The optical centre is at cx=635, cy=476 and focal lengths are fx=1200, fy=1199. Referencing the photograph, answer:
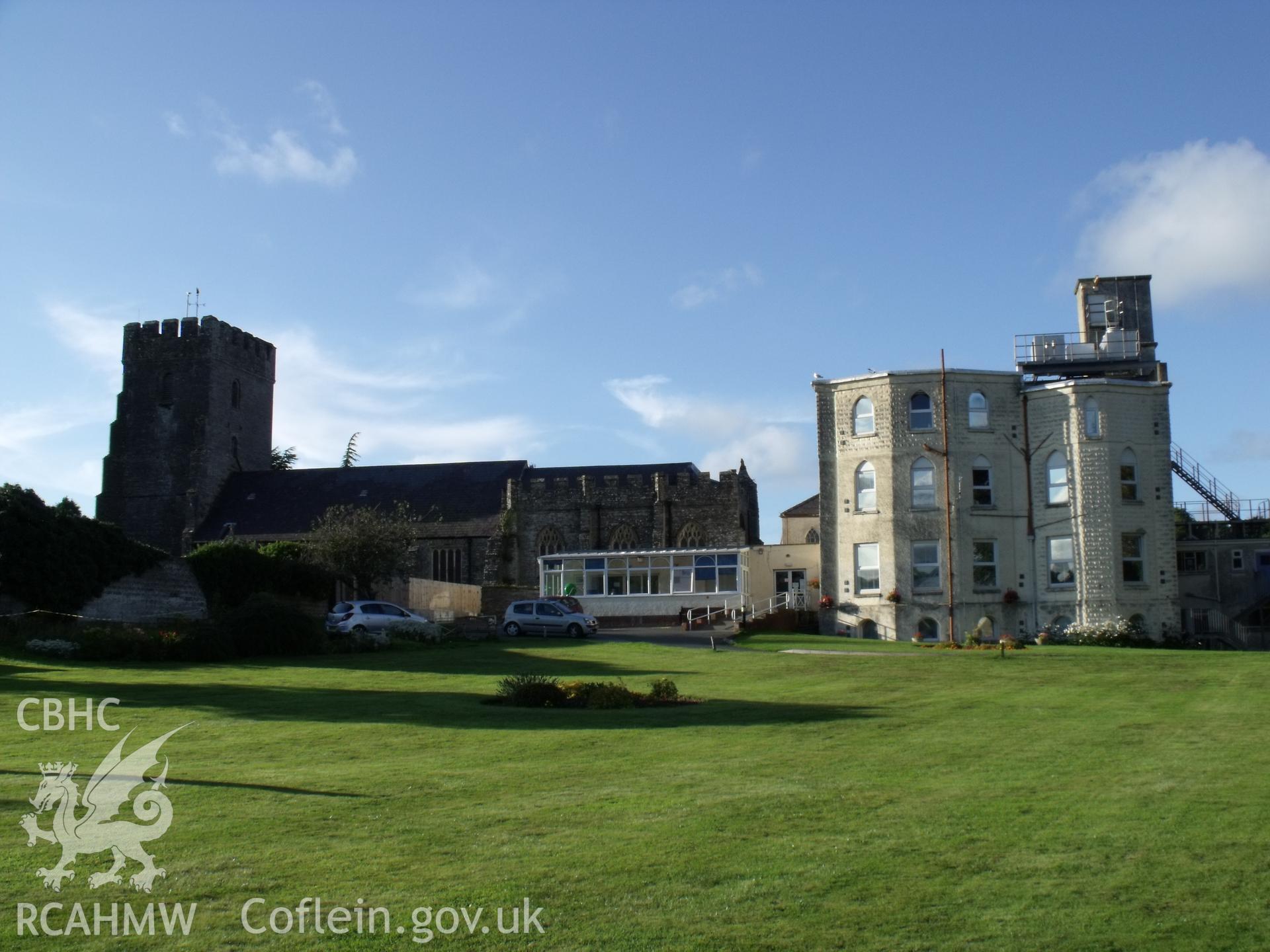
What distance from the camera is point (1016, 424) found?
126 ft

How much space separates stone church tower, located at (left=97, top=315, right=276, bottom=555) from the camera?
68.7 meters

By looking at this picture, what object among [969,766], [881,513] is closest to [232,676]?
[969,766]

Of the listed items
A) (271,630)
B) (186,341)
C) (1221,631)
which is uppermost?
(186,341)

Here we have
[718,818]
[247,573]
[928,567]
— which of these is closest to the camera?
[718,818]

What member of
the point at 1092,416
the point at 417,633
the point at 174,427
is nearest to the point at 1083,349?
the point at 1092,416

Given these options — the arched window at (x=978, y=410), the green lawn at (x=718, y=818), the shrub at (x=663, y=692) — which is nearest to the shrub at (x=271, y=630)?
the green lawn at (x=718, y=818)

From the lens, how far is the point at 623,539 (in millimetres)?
58531

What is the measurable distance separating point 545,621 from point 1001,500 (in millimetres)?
15174

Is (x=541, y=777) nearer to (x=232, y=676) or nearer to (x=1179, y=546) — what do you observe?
(x=232, y=676)

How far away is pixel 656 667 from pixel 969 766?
1422 cm

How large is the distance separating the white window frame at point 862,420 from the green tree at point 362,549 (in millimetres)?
19354

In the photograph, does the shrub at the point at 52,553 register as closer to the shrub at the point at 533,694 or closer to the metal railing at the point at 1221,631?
the shrub at the point at 533,694

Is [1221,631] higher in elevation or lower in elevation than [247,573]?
lower

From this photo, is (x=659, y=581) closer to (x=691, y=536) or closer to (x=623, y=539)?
(x=691, y=536)
